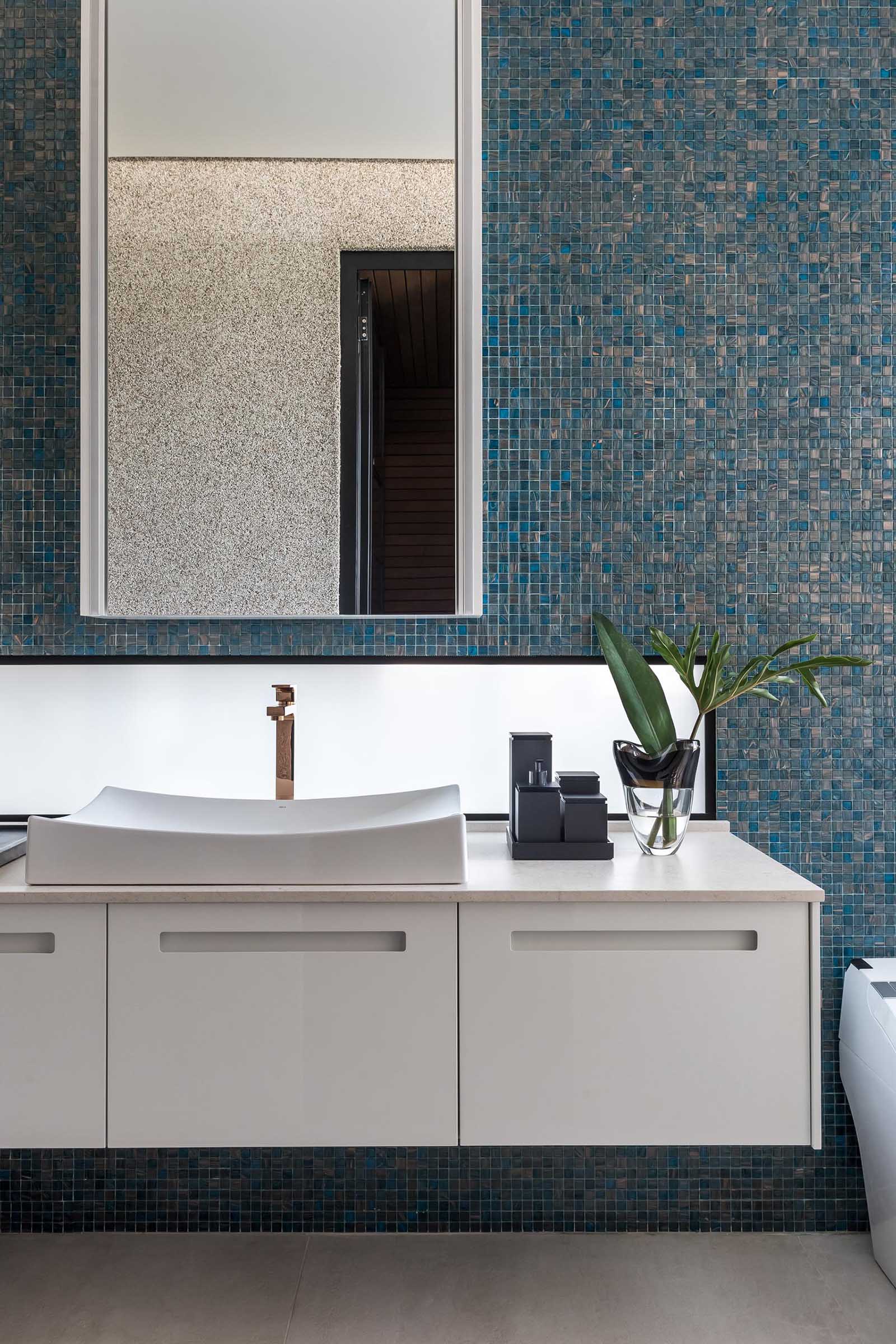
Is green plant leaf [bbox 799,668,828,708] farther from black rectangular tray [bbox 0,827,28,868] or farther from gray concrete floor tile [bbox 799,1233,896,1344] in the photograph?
black rectangular tray [bbox 0,827,28,868]

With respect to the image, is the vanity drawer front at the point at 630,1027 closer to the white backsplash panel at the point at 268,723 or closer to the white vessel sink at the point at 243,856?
the white vessel sink at the point at 243,856

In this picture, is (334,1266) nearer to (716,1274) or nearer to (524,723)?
(716,1274)

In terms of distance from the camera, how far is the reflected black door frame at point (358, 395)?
6.06ft

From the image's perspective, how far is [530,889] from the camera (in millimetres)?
1428

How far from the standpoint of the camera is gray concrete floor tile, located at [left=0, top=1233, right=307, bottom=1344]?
5.37ft

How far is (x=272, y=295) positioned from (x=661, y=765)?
1194mm

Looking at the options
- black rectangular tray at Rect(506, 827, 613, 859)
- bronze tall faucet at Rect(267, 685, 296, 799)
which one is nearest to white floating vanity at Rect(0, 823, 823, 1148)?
black rectangular tray at Rect(506, 827, 613, 859)

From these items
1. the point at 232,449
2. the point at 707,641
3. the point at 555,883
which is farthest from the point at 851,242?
the point at 555,883

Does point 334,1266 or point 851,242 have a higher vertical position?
point 851,242

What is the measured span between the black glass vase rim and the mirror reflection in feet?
1.80

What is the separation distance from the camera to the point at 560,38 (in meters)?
1.90

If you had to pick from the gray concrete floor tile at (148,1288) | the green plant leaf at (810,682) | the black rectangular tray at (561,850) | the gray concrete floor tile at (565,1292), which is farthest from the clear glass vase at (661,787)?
the gray concrete floor tile at (148,1288)

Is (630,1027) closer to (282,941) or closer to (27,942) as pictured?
(282,941)

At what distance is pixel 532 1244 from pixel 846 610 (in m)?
1.45
